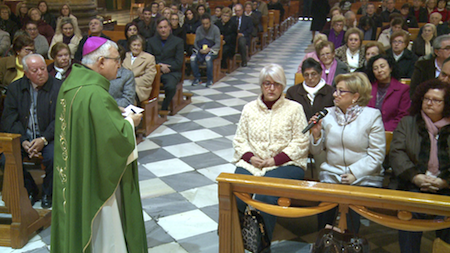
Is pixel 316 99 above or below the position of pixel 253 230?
above

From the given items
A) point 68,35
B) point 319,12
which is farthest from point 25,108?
point 319,12

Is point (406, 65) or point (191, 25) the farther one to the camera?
point (191, 25)

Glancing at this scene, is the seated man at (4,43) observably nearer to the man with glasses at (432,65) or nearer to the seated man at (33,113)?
the seated man at (33,113)

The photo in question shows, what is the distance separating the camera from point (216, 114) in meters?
6.15

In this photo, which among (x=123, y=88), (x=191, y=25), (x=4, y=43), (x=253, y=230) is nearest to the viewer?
(x=253, y=230)

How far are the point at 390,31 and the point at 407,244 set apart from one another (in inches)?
205

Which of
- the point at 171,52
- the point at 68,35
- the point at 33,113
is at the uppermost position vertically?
the point at 68,35

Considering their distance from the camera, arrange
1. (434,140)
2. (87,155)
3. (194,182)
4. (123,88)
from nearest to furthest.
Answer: (87,155) → (434,140) → (194,182) → (123,88)

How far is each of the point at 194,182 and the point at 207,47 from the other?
13.8ft

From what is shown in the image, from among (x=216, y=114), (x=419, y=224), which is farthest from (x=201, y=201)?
(x=216, y=114)

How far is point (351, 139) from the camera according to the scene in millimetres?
2877

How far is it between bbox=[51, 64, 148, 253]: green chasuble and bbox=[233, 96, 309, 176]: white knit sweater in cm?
108

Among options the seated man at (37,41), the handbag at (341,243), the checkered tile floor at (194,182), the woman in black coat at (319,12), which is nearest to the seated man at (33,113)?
the checkered tile floor at (194,182)

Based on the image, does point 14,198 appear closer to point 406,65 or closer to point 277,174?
point 277,174
